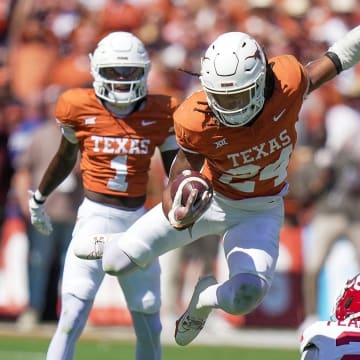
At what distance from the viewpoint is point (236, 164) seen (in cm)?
628

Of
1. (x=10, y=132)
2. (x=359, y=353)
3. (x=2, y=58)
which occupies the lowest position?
(x=359, y=353)

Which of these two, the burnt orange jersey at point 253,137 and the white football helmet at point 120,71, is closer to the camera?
the burnt orange jersey at point 253,137

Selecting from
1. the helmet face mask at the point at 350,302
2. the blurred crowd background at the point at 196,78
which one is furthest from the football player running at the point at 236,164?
the blurred crowd background at the point at 196,78

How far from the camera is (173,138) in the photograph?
7.24 metres

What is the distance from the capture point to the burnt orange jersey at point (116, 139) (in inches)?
283

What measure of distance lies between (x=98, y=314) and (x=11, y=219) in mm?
1300

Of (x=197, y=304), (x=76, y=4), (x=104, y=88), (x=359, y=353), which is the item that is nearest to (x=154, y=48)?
(x=76, y=4)

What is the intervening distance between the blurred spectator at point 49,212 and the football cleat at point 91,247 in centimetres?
465

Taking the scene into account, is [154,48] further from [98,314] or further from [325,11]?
[98,314]

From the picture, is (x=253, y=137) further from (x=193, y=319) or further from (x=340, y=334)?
(x=340, y=334)

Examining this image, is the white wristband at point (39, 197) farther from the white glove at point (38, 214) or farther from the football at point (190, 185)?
the football at point (190, 185)

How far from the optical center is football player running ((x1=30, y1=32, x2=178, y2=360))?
7070 mm

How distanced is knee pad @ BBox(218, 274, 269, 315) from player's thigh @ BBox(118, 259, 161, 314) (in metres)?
0.96

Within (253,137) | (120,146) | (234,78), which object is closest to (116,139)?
(120,146)
